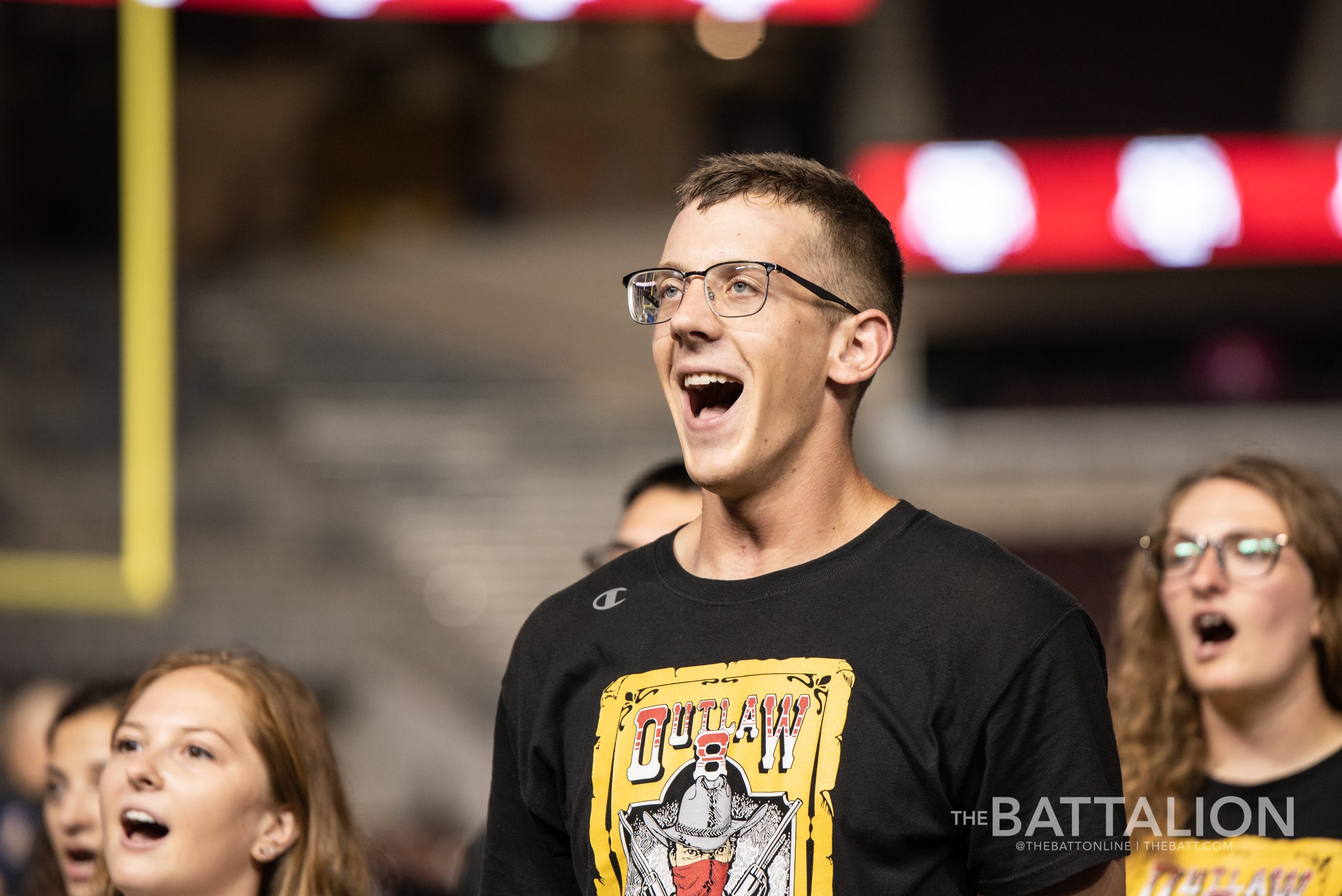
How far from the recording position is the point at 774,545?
77.7 inches

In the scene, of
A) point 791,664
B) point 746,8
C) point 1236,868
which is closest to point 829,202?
point 791,664

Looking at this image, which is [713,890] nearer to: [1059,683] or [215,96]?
[1059,683]

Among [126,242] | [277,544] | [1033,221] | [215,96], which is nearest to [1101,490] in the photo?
[1033,221]

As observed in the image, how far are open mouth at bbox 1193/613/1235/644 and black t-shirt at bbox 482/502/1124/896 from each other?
3.98 feet

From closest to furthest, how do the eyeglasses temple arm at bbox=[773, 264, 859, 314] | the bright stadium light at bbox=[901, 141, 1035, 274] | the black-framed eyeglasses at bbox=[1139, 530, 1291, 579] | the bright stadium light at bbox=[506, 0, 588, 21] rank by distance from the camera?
1. the eyeglasses temple arm at bbox=[773, 264, 859, 314]
2. the black-framed eyeglasses at bbox=[1139, 530, 1291, 579]
3. the bright stadium light at bbox=[506, 0, 588, 21]
4. the bright stadium light at bbox=[901, 141, 1035, 274]

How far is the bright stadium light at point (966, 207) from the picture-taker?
12570mm

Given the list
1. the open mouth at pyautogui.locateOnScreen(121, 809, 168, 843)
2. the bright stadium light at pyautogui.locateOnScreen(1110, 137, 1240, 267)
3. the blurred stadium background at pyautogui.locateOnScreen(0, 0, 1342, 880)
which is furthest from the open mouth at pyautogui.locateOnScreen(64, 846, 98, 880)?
the bright stadium light at pyautogui.locateOnScreen(1110, 137, 1240, 267)

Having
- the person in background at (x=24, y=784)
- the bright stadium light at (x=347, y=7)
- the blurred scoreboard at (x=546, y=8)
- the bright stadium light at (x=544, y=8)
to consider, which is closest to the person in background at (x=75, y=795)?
the person in background at (x=24, y=784)

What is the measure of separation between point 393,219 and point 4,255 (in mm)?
3408

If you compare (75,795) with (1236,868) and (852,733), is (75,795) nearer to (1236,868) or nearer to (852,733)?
(852,733)

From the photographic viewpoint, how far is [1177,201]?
501 inches

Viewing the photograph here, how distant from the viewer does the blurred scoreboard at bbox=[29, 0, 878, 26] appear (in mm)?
10539

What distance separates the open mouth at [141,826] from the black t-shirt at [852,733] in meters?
0.98

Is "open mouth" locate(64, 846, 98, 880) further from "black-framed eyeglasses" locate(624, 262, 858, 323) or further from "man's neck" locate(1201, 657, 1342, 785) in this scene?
"man's neck" locate(1201, 657, 1342, 785)
